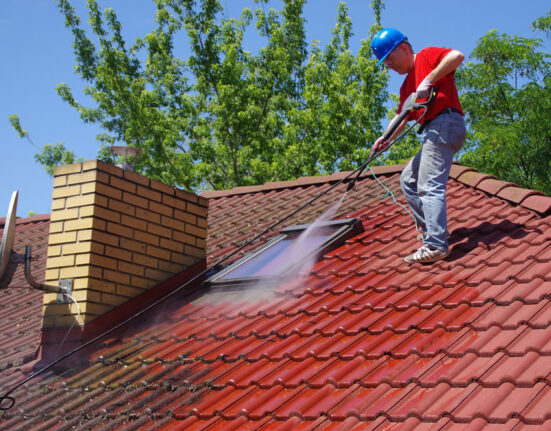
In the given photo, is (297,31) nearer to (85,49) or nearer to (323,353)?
(85,49)

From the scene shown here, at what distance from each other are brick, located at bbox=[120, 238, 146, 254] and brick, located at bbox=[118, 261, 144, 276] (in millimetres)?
141

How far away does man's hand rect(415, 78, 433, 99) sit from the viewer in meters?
5.09

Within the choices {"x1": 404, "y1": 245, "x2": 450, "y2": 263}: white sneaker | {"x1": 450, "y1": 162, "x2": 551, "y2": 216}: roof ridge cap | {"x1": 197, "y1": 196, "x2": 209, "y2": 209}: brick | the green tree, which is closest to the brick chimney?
{"x1": 197, "y1": 196, "x2": 209, "y2": 209}: brick

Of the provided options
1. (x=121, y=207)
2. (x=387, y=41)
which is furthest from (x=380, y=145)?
(x=121, y=207)

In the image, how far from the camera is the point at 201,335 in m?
5.30

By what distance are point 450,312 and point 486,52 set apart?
18378 millimetres

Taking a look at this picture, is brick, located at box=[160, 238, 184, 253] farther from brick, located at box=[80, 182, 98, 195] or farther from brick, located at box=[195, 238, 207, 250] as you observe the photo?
brick, located at box=[80, 182, 98, 195]

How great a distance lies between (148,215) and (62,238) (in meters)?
0.83

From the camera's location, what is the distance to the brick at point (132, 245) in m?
5.91

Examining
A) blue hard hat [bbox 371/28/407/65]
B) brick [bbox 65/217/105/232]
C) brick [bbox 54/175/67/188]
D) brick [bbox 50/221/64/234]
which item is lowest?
brick [bbox 65/217/105/232]

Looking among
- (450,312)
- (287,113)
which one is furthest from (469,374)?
(287,113)

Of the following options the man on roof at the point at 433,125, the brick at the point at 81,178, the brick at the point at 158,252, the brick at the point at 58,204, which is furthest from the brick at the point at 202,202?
the man on roof at the point at 433,125

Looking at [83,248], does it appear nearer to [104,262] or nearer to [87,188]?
[104,262]

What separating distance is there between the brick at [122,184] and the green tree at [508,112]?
1504cm
